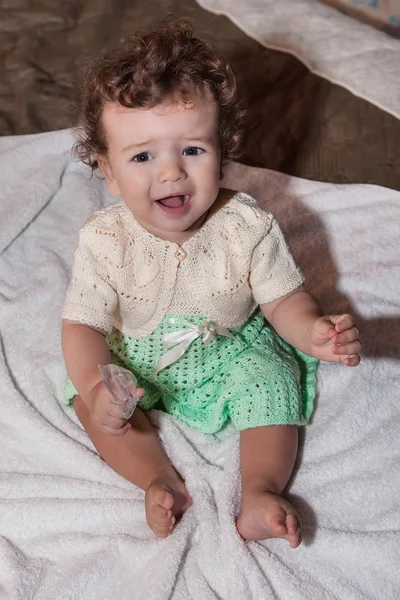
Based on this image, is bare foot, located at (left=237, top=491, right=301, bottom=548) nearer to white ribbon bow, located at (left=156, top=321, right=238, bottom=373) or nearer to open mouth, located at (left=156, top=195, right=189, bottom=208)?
white ribbon bow, located at (left=156, top=321, right=238, bottom=373)

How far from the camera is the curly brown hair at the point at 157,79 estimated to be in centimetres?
107

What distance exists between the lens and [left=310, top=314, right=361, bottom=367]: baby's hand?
1.06m

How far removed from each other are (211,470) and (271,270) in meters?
0.29

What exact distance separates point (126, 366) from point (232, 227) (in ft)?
0.87

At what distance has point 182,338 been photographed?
1208mm

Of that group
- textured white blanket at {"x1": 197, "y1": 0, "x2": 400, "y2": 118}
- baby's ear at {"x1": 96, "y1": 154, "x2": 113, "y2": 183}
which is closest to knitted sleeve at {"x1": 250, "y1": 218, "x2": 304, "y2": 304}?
baby's ear at {"x1": 96, "y1": 154, "x2": 113, "y2": 183}

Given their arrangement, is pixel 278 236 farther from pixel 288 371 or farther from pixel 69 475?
pixel 69 475

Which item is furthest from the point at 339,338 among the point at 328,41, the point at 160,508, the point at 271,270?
the point at 328,41

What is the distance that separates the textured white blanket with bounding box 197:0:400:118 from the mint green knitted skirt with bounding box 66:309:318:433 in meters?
0.73

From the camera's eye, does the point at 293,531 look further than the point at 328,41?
No

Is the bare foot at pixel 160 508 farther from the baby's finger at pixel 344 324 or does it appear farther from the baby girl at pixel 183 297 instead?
the baby's finger at pixel 344 324

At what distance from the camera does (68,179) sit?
1759 mm

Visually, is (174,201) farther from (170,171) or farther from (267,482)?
(267,482)

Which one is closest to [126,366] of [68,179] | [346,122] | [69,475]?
[69,475]
